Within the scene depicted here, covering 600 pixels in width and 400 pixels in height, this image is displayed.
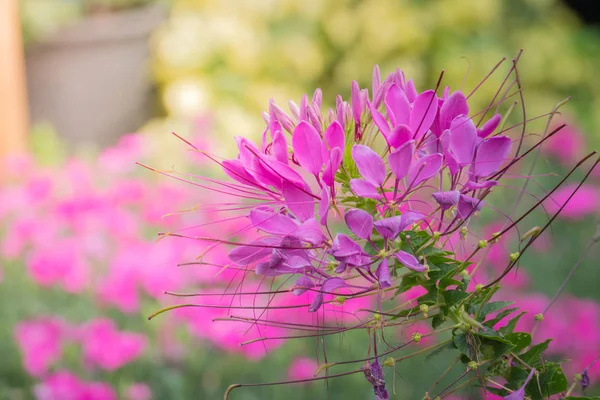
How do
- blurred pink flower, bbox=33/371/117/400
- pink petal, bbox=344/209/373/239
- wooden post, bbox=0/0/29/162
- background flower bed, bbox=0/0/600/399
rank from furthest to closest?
wooden post, bbox=0/0/29/162 → background flower bed, bbox=0/0/600/399 → blurred pink flower, bbox=33/371/117/400 → pink petal, bbox=344/209/373/239

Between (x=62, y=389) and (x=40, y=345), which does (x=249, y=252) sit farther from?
(x=40, y=345)

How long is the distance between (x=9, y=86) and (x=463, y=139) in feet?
9.42

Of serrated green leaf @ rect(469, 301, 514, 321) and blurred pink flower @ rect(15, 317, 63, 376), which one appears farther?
blurred pink flower @ rect(15, 317, 63, 376)

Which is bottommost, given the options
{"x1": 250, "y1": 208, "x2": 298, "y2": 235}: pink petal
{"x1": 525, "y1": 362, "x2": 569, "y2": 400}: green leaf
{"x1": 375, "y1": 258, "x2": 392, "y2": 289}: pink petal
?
{"x1": 525, "y1": 362, "x2": 569, "y2": 400}: green leaf

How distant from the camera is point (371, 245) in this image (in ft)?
1.64

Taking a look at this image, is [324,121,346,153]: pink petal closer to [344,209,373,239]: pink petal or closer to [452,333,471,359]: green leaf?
[344,209,373,239]: pink petal

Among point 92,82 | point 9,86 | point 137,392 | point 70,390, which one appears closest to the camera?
point 70,390

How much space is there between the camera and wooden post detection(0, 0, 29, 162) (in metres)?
2.94

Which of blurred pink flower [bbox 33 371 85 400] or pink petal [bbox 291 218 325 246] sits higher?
pink petal [bbox 291 218 325 246]

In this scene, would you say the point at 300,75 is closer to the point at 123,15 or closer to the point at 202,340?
the point at 123,15

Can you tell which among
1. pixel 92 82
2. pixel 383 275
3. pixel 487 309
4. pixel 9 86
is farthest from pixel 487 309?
pixel 92 82

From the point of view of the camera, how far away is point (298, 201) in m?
0.48

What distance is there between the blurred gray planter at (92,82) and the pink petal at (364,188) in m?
4.18

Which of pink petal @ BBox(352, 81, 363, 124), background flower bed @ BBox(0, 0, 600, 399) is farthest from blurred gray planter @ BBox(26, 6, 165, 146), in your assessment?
pink petal @ BBox(352, 81, 363, 124)
